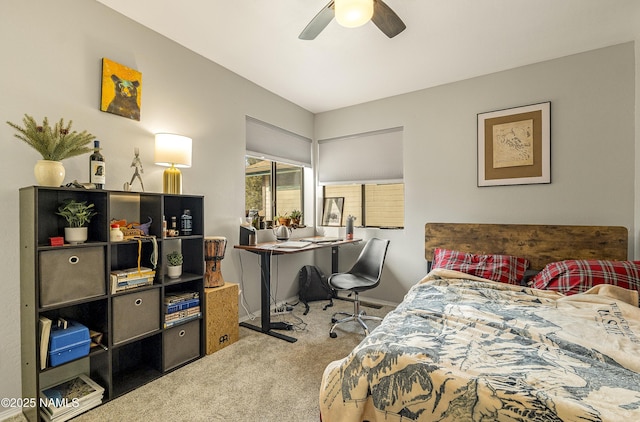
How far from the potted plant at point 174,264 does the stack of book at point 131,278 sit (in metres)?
0.20

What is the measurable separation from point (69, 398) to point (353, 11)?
2811mm

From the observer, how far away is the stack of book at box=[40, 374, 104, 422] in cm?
165

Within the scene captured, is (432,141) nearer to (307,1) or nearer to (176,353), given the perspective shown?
(307,1)

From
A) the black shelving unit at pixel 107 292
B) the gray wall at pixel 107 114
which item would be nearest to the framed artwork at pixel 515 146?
the gray wall at pixel 107 114

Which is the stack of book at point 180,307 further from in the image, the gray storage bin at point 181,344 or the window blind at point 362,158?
the window blind at point 362,158

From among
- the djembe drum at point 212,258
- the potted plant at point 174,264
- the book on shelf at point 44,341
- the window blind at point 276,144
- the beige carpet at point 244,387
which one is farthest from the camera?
the window blind at point 276,144

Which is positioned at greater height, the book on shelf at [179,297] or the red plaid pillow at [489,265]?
the red plaid pillow at [489,265]

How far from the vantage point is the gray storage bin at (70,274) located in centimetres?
164

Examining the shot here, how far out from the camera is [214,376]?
213 cm

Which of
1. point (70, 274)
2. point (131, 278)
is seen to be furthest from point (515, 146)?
point (70, 274)

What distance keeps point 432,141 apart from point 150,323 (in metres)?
3.29

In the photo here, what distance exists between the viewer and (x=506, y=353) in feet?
4.31

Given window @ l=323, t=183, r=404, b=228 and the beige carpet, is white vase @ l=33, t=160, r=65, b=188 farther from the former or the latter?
window @ l=323, t=183, r=404, b=228

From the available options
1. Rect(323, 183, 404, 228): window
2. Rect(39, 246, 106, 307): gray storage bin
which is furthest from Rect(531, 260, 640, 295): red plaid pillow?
Rect(39, 246, 106, 307): gray storage bin
